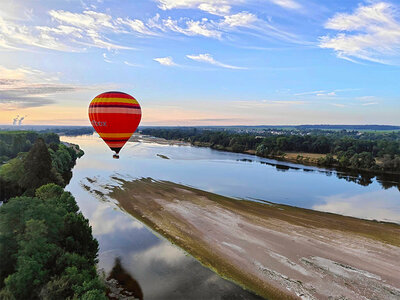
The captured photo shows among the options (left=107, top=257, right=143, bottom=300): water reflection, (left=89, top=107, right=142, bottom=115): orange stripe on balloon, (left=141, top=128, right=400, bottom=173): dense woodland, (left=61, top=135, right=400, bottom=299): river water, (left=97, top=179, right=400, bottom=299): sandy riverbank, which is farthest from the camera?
(left=141, top=128, right=400, bottom=173): dense woodland

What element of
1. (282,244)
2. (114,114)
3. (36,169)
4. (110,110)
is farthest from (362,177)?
(36,169)

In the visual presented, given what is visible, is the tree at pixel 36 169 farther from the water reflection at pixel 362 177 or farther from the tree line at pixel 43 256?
the water reflection at pixel 362 177

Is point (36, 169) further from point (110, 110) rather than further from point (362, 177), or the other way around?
point (362, 177)

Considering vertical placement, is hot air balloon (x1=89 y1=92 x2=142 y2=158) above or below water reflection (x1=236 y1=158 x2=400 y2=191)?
above

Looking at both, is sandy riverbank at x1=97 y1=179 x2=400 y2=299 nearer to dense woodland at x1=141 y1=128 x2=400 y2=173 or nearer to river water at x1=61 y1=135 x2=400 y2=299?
river water at x1=61 y1=135 x2=400 y2=299

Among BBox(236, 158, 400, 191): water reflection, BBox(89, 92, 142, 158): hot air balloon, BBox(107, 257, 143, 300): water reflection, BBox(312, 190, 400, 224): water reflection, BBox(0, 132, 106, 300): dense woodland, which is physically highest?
BBox(89, 92, 142, 158): hot air balloon

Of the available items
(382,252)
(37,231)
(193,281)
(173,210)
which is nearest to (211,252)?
(193,281)

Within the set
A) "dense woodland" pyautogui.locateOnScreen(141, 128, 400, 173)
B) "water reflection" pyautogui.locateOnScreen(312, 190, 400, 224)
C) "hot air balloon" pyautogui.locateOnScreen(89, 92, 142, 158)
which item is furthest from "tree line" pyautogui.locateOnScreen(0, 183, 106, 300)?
"dense woodland" pyautogui.locateOnScreen(141, 128, 400, 173)
